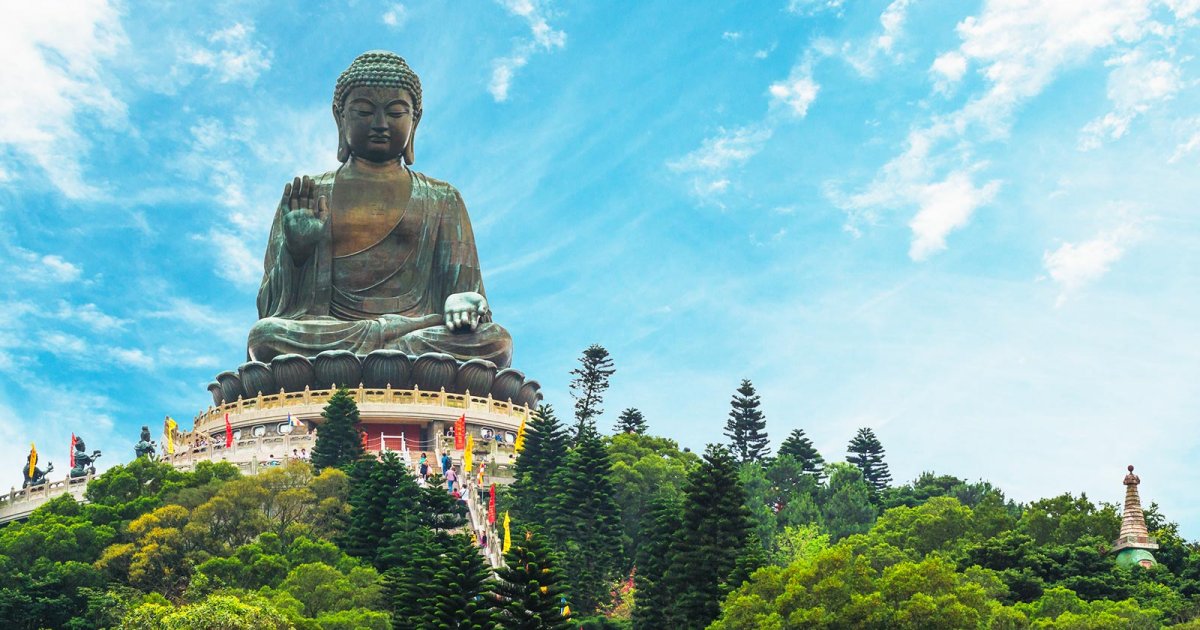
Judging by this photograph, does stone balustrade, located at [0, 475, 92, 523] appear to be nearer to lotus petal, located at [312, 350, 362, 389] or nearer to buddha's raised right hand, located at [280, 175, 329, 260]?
lotus petal, located at [312, 350, 362, 389]

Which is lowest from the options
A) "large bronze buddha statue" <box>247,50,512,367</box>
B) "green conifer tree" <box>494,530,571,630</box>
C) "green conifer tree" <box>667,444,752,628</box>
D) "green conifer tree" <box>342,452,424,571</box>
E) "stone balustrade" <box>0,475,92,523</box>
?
"green conifer tree" <box>494,530,571,630</box>

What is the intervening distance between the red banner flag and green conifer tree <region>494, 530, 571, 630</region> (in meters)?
12.9

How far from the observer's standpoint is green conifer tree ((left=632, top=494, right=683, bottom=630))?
28234 mm

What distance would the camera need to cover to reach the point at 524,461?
117 ft

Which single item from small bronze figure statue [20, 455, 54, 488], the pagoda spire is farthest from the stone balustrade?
the pagoda spire

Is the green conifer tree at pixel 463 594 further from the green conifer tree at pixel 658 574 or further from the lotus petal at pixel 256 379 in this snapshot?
the lotus petal at pixel 256 379

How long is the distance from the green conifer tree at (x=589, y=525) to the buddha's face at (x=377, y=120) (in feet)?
45.7

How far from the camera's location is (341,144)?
4606cm

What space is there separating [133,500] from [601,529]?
319 inches

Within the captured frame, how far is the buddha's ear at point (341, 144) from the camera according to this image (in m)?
45.8

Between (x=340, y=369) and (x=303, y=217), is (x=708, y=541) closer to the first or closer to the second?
(x=340, y=369)

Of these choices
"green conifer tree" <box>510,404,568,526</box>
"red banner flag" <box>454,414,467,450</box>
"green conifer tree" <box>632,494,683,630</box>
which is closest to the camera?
"green conifer tree" <box>632,494,683,630</box>

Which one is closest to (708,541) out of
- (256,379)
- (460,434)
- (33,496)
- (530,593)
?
(530,593)

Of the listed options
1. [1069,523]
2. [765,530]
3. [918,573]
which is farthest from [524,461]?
[918,573]
